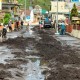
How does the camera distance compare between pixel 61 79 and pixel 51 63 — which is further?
pixel 51 63

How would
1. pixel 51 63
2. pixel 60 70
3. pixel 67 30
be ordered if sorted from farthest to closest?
pixel 67 30
pixel 51 63
pixel 60 70

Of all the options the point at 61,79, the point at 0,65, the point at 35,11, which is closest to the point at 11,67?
the point at 0,65

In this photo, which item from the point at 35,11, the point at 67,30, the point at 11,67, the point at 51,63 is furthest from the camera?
the point at 35,11

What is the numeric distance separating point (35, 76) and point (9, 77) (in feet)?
2.97

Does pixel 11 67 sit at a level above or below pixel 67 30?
above

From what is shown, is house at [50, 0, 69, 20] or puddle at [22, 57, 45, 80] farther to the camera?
house at [50, 0, 69, 20]

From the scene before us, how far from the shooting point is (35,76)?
1371 cm

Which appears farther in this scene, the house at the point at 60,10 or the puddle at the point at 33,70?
the house at the point at 60,10

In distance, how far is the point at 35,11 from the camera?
144m

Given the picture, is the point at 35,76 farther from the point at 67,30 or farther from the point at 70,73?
the point at 67,30

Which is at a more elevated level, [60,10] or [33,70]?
[33,70]

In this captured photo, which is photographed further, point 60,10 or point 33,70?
point 60,10

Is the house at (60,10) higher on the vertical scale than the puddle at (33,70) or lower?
lower

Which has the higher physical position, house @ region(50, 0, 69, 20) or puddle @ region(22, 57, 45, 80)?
puddle @ region(22, 57, 45, 80)
